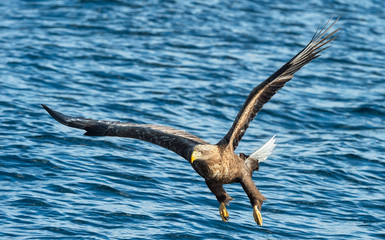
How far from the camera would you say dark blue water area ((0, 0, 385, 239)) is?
938cm

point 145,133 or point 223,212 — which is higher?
point 145,133

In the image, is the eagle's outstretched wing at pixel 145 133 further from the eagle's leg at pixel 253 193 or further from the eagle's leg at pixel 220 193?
the eagle's leg at pixel 253 193

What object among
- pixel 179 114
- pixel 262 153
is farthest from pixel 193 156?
pixel 179 114

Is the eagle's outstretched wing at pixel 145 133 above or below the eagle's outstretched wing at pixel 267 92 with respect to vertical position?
below

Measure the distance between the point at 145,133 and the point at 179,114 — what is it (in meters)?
5.38

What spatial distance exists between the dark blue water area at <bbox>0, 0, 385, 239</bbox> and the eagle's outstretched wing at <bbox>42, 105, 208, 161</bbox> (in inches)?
47.6

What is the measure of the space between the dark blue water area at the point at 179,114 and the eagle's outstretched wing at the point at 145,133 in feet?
3.97

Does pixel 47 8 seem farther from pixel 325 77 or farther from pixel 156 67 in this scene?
pixel 325 77

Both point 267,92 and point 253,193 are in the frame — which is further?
point 253,193

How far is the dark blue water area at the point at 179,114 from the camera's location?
30.8ft

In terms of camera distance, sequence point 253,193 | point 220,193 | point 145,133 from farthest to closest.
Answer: point 145,133 < point 220,193 < point 253,193

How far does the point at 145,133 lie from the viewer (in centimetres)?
839

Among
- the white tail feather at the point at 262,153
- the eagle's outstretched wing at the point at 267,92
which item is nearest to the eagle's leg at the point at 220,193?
the eagle's outstretched wing at the point at 267,92

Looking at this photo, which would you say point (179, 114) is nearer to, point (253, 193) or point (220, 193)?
point (220, 193)
